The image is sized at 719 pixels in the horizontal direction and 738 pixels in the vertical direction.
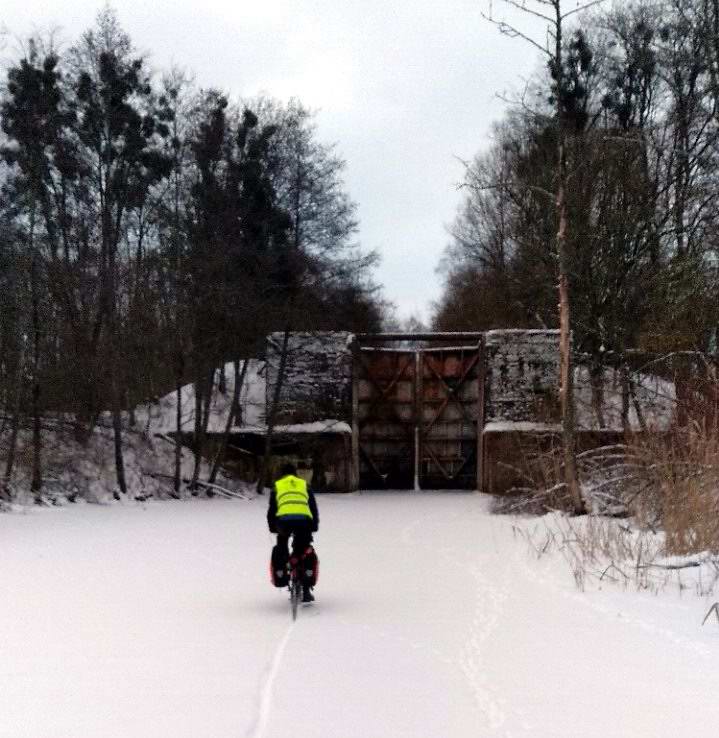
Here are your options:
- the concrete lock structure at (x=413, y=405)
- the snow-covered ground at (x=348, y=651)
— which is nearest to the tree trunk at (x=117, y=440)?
the concrete lock structure at (x=413, y=405)

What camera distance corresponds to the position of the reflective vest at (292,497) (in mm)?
9773

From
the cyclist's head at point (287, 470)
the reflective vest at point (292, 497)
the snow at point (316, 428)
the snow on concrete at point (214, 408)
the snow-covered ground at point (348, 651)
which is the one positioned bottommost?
the snow-covered ground at point (348, 651)

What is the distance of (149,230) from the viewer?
30.0m

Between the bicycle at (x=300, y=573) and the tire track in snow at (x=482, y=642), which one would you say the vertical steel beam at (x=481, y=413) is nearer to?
the tire track in snow at (x=482, y=642)

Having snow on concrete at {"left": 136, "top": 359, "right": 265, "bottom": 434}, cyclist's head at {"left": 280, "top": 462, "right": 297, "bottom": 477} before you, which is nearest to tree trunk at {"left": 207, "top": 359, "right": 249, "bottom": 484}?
snow on concrete at {"left": 136, "top": 359, "right": 265, "bottom": 434}

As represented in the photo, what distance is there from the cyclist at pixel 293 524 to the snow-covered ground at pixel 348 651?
0.43 m

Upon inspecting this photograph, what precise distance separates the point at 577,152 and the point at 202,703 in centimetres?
2229

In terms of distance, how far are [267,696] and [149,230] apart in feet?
84.0

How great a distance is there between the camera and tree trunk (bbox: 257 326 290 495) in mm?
27562

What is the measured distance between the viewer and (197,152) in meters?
28.8

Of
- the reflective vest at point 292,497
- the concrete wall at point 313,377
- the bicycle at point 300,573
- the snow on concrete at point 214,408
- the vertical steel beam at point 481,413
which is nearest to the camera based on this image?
the bicycle at point 300,573

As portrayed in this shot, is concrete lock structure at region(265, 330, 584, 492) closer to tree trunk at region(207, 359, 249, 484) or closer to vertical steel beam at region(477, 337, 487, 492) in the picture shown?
vertical steel beam at region(477, 337, 487, 492)

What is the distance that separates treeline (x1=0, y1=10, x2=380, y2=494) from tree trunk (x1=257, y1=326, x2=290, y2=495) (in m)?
0.76

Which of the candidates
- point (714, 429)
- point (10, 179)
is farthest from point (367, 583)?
point (10, 179)
